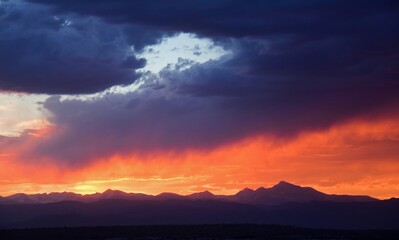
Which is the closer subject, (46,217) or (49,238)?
(49,238)

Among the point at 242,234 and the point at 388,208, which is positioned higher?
the point at 388,208

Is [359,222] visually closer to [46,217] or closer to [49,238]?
[46,217]

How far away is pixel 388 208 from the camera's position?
199m

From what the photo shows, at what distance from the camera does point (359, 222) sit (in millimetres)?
192750

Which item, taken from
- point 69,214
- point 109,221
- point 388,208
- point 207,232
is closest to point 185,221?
point 109,221

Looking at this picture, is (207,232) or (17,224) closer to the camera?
(207,232)

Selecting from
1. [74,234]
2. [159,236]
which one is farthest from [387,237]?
[74,234]

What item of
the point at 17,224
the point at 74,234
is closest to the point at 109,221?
the point at 17,224

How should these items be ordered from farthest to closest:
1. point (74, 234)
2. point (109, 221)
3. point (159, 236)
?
point (109, 221) → point (74, 234) → point (159, 236)

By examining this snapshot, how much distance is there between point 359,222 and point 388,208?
12095mm

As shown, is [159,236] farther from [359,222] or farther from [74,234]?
[359,222]

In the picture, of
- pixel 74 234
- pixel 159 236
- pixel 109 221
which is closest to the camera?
pixel 159 236

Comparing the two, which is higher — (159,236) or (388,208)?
(388,208)

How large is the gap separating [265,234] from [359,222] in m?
110
